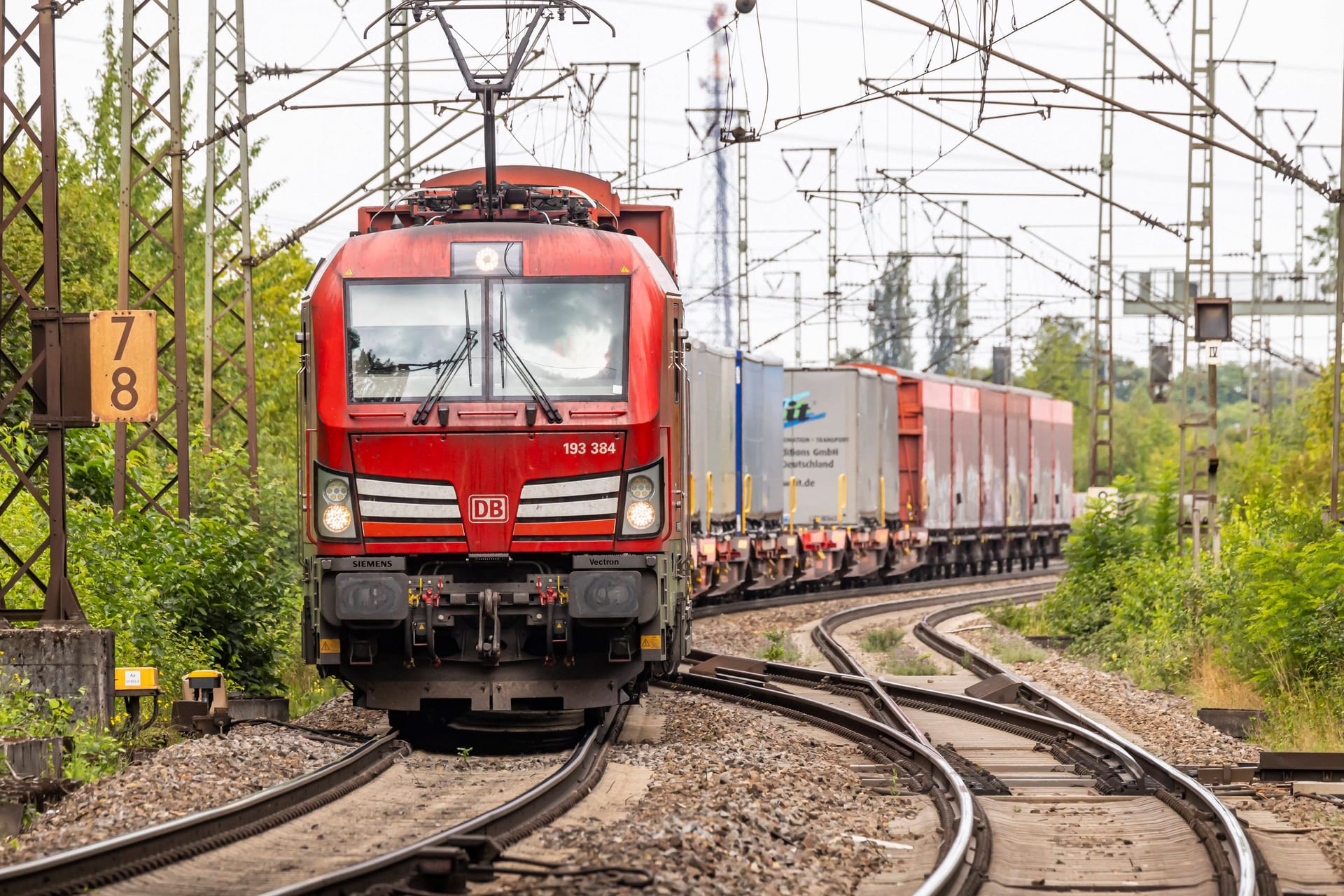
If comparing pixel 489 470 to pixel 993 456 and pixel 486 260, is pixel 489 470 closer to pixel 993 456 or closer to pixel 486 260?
pixel 486 260

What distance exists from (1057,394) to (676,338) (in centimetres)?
7796

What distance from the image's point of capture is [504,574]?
1123 cm

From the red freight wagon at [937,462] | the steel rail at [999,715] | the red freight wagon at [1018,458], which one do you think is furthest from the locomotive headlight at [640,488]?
the red freight wagon at [1018,458]

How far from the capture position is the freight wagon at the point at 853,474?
2345 centimetres

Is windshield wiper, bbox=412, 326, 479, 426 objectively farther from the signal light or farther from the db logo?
the signal light

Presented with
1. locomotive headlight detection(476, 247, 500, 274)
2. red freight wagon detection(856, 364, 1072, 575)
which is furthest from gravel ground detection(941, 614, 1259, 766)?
red freight wagon detection(856, 364, 1072, 575)

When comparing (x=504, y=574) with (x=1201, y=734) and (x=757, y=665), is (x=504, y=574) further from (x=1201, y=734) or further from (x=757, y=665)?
(x=757, y=665)

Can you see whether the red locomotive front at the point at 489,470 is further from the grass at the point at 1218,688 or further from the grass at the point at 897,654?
the grass at the point at 897,654

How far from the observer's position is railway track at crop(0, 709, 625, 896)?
697cm

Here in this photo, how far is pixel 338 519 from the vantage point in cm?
1112

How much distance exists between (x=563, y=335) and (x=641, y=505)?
1193mm

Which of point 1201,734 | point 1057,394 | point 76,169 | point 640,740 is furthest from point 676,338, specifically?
point 1057,394

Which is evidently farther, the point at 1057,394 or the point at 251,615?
the point at 1057,394

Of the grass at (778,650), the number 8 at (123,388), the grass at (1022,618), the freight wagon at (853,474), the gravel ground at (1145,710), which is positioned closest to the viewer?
the number 8 at (123,388)
